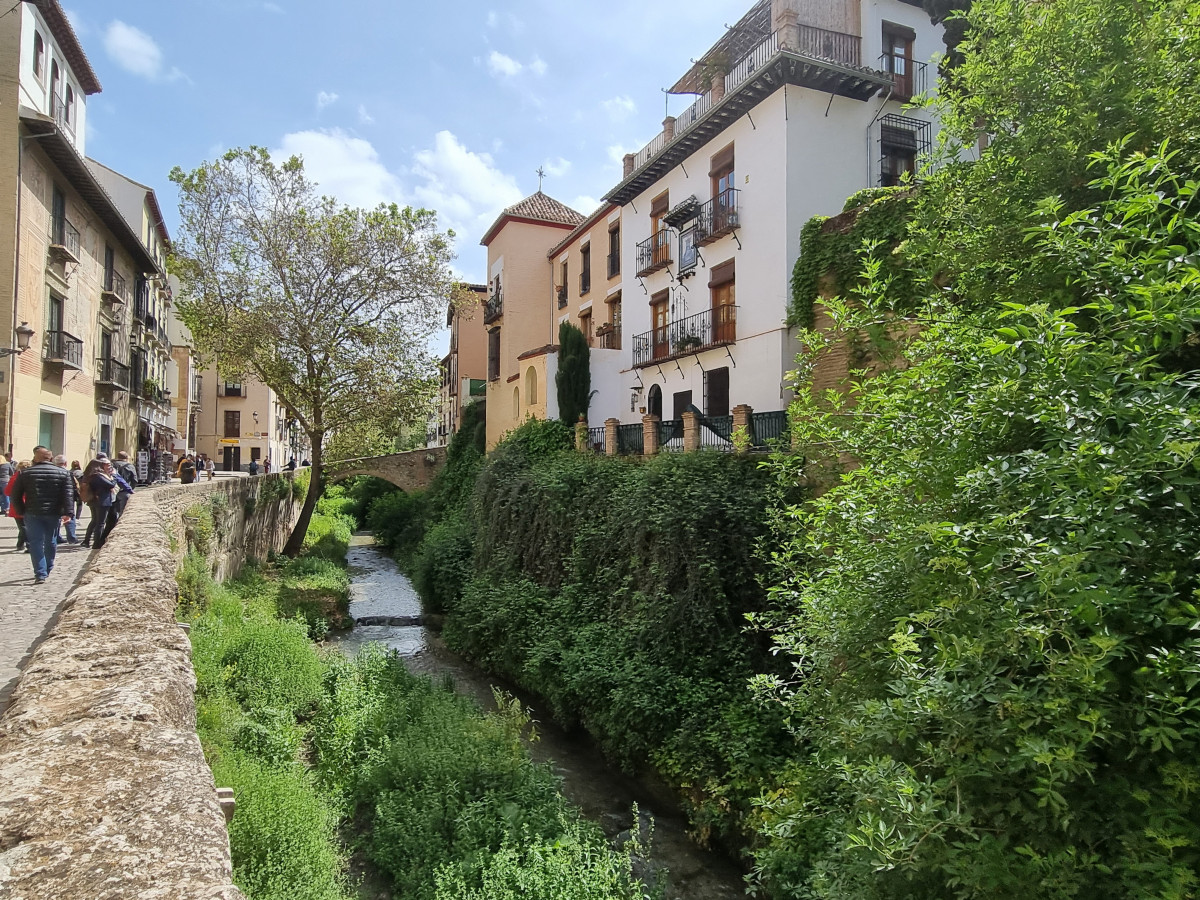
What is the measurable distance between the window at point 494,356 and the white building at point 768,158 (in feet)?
35.6

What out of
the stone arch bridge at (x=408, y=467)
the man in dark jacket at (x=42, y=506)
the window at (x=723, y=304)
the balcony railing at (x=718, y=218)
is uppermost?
the balcony railing at (x=718, y=218)

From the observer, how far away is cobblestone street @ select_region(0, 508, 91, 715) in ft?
15.1

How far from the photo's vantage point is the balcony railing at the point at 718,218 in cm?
1559

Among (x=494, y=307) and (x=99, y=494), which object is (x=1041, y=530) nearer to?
(x=99, y=494)

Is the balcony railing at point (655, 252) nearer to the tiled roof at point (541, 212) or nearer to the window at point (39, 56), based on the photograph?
the tiled roof at point (541, 212)

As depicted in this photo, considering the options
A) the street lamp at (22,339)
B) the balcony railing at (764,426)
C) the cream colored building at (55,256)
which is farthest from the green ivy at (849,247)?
the cream colored building at (55,256)

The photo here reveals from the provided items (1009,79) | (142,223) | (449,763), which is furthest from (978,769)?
(142,223)

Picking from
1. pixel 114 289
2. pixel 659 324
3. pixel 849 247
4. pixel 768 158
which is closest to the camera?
pixel 849 247

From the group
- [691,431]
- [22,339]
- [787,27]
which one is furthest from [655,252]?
[22,339]

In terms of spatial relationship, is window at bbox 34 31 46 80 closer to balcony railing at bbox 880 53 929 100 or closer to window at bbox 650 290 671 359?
window at bbox 650 290 671 359

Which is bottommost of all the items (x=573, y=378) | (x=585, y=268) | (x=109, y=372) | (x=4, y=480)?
(x=4, y=480)

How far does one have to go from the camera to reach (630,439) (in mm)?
16188

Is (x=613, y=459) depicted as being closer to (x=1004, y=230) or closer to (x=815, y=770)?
(x=815, y=770)

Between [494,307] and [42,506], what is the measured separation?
2159cm
